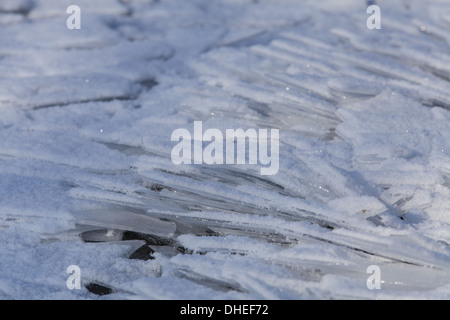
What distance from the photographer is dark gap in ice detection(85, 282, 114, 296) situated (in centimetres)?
139

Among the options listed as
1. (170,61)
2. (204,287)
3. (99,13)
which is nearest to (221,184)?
(204,287)

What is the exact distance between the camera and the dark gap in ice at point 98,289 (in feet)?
4.57

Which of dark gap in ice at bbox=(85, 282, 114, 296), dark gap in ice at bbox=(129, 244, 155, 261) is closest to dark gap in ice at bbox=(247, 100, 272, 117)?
dark gap in ice at bbox=(129, 244, 155, 261)

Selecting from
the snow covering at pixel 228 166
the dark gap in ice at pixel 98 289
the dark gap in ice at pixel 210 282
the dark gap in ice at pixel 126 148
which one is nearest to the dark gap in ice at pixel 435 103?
the snow covering at pixel 228 166

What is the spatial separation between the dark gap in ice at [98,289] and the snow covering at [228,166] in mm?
21

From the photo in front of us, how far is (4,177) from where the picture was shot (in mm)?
1755

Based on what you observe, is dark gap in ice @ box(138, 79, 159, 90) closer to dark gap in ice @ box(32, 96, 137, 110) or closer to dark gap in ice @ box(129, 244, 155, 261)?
dark gap in ice @ box(32, 96, 137, 110)

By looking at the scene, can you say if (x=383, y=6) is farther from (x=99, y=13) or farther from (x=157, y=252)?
(x=157, y=252)

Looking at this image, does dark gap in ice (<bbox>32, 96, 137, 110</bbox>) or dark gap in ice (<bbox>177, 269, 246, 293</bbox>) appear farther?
dark gap in ice (<bbox>32, 96, 137, 110</bbox>)

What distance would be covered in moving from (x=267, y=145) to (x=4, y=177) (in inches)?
31.0

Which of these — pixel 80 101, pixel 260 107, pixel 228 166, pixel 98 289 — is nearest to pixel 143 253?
pixel 98 289

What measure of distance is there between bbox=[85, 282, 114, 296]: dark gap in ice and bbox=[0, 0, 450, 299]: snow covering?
0.07 feet

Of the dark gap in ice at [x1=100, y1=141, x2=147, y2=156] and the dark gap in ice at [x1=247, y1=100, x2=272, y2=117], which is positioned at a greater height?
the dark gap in ice at [x1=247, y1=100, x2=272, y2=117]
